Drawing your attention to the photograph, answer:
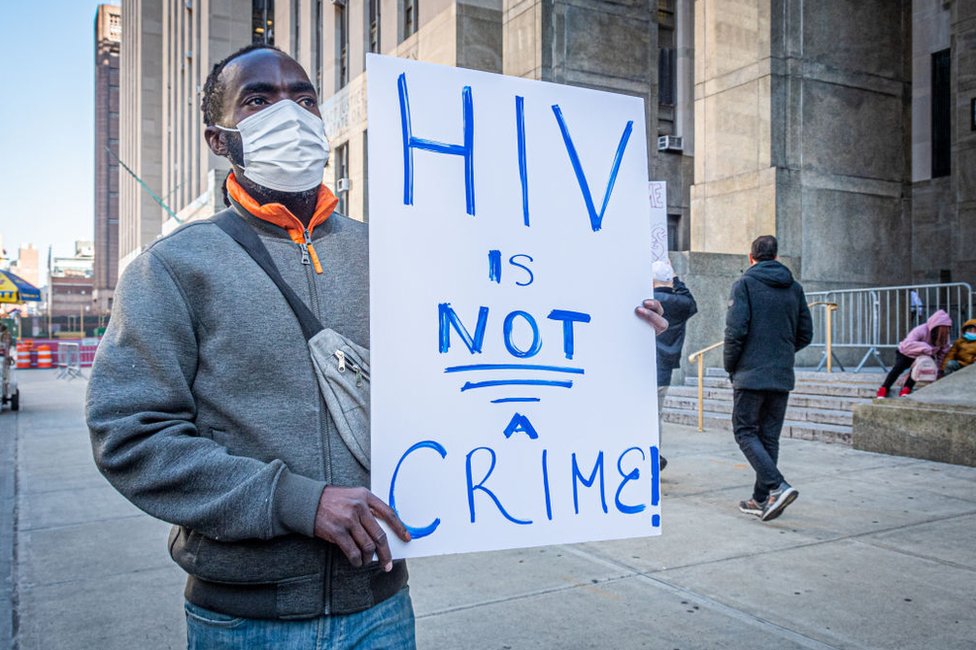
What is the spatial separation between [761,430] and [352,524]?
5.04 metres

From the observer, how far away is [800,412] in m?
10.2

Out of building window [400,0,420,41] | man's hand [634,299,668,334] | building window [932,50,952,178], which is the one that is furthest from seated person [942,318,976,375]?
building window [400,0,420,41]

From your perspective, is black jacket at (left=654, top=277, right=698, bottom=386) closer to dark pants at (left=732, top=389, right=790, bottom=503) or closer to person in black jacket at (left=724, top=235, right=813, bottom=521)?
person in black jacket at (left=724, top=235, right=813, bottom=521)

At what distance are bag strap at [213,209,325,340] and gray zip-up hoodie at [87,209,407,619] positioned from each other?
0.01 m

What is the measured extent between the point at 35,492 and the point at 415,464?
6989 millimetres

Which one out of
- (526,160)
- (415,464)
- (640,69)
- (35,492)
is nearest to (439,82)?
(526,160)

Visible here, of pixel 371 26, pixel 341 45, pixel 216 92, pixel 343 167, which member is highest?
pixel 341 45

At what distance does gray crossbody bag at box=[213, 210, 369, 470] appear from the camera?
64.8 inches

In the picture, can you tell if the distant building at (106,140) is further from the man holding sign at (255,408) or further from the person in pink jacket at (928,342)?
the man holding sign at (255,408)

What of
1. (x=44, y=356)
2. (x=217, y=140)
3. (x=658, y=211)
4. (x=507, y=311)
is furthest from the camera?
(x=44, y=356)

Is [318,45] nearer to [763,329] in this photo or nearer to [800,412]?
[800,412]

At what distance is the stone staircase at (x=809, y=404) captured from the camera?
31.2ft

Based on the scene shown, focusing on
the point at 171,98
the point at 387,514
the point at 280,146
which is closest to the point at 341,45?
the point at 280,146

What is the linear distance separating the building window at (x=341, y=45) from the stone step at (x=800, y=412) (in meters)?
18.2
